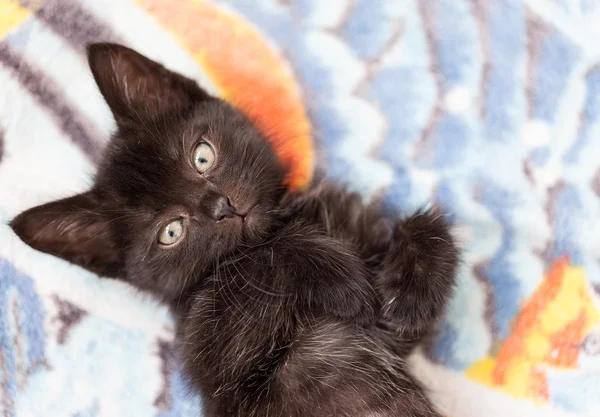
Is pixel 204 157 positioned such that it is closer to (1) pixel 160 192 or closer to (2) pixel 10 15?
(1) pixel 160 192

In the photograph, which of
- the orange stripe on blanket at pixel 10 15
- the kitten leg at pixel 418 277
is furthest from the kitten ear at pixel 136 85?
the kitten leg at pixel 418 277

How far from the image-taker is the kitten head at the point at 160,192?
1423 millimetres

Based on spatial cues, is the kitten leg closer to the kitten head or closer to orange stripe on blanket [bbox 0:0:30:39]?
the kitten head

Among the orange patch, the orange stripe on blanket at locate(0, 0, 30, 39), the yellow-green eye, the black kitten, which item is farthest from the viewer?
the orange stripe on blanket at locate(0, 0, 30, 39)

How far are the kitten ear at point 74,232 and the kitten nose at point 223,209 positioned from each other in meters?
0.35

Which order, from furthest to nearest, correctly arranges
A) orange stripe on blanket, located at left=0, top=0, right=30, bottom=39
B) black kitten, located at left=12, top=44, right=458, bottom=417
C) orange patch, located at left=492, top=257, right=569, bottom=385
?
orange stripe on blanket, located at left=0, top=0, right=30, bottom=39 → orange patch, located at left=492, top=257, right=569, bottom=385 → black kitten, located at left=12, top=44, right=458, bottom=417

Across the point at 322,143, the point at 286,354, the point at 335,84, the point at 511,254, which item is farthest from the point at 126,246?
the point at 511,254

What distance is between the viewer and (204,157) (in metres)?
1.49

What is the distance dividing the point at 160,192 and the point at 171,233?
0.39 ft

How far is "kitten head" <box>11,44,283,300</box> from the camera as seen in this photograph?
4.67 ft

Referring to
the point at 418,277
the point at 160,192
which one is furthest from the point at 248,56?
the point at 418,277

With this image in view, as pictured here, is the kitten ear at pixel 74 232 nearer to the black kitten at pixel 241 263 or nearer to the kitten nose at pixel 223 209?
the black kitten at pixel 241 263

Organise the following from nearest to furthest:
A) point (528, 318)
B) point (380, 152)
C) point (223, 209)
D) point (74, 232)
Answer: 1. point (223, 209)
2. point (74, 232)
3. point (528, 318)
4. point (380, 152)

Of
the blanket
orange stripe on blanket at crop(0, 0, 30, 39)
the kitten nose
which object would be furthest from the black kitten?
orange stripe on blanket at crop(0, 0, 30, 39)
